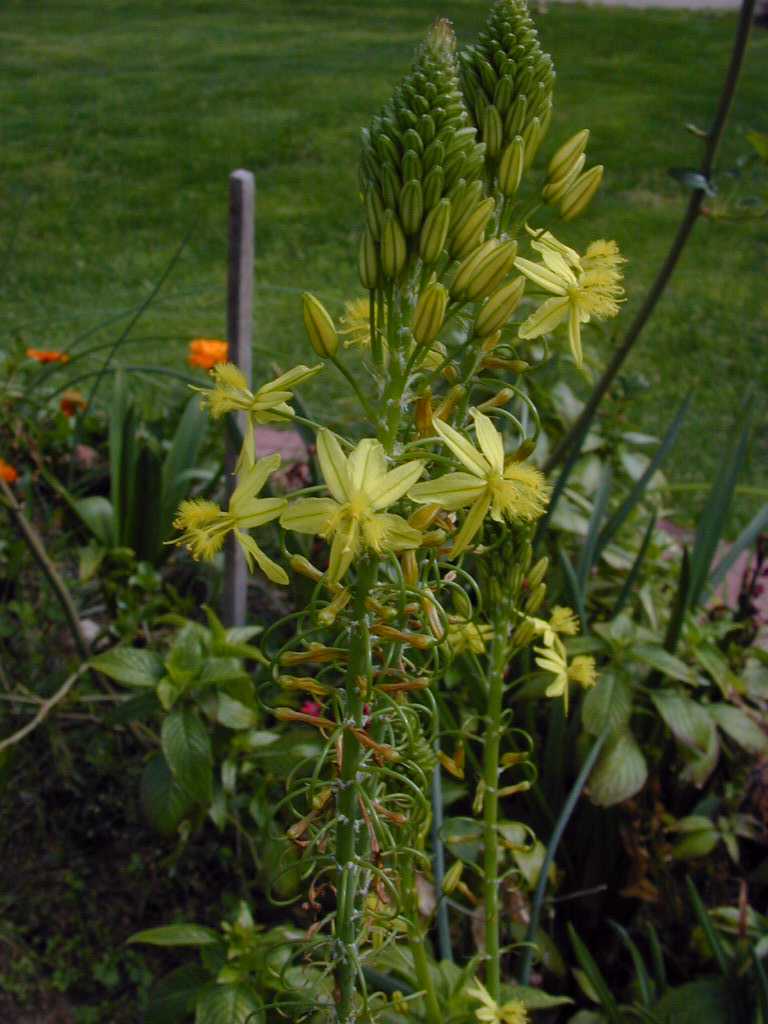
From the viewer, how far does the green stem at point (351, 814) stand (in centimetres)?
112

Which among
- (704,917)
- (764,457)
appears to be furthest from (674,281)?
(704,917)

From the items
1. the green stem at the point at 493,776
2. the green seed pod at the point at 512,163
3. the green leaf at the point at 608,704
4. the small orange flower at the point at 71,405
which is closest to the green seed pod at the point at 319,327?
the green seed pod at the point at 512,163

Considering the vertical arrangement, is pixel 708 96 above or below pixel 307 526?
below

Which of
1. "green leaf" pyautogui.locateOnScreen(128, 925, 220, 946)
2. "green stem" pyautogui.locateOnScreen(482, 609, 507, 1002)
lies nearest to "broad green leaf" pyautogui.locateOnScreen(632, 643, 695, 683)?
"green stem" pyautogui.locateOnScreen(482, 609, 507, 1002)

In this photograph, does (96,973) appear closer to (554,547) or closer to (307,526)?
(554,547)

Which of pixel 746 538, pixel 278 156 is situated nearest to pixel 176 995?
pixel 746 538

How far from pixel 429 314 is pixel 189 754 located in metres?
1.10

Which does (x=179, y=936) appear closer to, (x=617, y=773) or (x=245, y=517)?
(x=617, y=773)

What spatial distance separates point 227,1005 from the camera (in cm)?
162

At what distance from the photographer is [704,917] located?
1845 millimetres

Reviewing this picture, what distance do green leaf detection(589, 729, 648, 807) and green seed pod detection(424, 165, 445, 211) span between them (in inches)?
47.2

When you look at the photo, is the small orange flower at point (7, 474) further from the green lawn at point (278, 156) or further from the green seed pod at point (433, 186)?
the green seed pod at point (433, 186)

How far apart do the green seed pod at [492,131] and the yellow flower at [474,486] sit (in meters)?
0.29

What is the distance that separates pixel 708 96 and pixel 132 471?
24.4 feet
